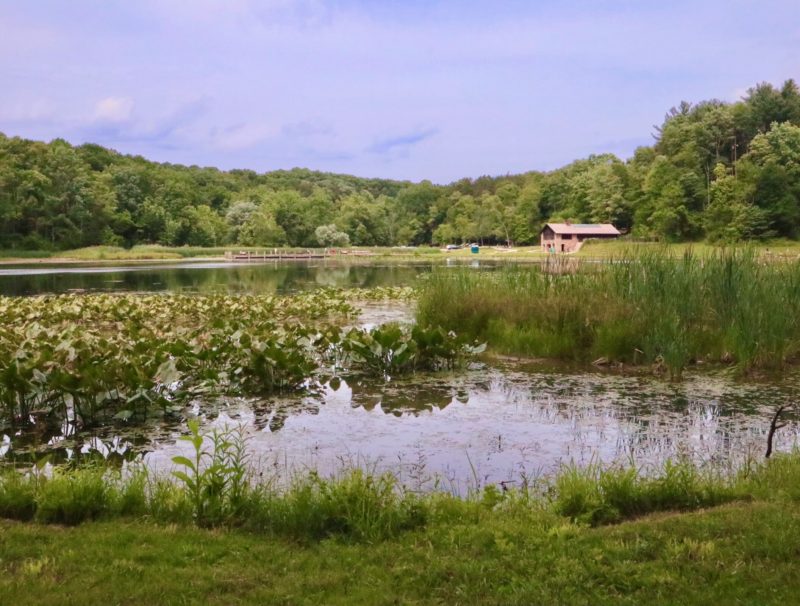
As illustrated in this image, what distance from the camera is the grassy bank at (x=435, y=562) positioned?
292 cm

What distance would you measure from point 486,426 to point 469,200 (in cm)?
8834

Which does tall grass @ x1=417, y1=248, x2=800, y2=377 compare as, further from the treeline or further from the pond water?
the treeline

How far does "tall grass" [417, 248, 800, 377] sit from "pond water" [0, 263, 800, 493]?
22.3 inches

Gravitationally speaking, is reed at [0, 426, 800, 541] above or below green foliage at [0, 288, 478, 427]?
below

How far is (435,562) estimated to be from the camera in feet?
10.6

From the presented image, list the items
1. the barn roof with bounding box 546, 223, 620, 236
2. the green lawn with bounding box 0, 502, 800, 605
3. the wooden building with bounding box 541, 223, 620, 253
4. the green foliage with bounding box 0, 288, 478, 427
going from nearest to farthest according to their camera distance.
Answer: the green lawn with bounding box 0, 502, 800, 605, the green foliage with bounding box 0, 288, 478, 427, the wooden building with bounding box 541, 223, 620, 253, the barn roof with bounding box 546, 223, 620, 236

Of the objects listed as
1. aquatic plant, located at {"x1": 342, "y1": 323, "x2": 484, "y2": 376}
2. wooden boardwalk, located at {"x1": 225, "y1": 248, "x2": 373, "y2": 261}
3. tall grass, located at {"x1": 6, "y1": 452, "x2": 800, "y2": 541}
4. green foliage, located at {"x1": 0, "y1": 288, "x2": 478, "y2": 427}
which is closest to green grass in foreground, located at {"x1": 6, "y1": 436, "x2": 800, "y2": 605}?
tall grass, located at {"x1": 6, "y1": 452, "x2": 800, "y2": 541}

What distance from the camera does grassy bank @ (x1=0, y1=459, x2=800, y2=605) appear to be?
2.92m

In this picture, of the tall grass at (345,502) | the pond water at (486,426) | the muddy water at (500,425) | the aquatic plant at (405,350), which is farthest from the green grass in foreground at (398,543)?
the aquatic plant at (405,350)

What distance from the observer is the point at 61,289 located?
23750 mm

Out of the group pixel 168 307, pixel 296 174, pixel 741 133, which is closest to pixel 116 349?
pixel 168 307

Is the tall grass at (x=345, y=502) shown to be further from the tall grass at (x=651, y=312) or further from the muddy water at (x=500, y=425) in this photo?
the tall grass at (x=651, y=312)

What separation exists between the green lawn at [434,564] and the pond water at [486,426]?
1.33 meters

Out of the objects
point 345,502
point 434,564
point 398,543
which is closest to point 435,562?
point 434,564
